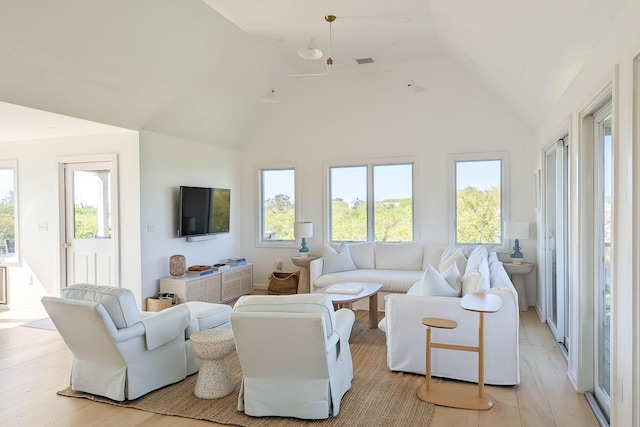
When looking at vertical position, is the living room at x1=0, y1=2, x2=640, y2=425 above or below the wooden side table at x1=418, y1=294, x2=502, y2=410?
above

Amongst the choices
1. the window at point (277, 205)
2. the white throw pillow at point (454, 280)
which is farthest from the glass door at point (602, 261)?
the window at point (277, 205)

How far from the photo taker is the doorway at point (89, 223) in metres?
6.05

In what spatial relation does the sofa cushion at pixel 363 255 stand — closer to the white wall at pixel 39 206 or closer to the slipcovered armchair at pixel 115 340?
the white wall at pixel 39 206

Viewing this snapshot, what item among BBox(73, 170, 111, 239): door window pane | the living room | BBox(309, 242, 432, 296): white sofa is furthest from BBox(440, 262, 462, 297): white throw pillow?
BBox(73, 170, 111, 239): door window pane

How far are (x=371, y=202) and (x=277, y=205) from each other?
1.74 meters

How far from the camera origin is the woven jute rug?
3046 mm

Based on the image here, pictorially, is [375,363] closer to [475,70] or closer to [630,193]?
[630,193]

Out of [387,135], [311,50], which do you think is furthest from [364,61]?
[311,50]

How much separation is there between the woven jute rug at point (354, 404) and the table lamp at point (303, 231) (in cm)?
332

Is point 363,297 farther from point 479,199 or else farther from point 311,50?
point 479,199

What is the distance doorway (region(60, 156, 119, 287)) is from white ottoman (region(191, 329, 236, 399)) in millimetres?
3028

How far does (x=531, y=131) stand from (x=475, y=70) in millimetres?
1316

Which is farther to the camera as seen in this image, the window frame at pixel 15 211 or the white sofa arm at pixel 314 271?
the window frame at pixel 15 211

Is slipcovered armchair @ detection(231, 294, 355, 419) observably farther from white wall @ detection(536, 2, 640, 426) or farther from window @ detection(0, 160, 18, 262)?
window @ detection(0, 160, 18, 262)
